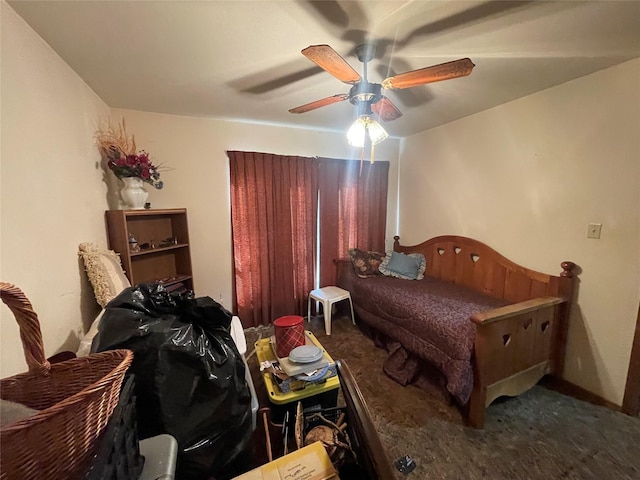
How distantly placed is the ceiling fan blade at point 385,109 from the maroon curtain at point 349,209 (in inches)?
49.7

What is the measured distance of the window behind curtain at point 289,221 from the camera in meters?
2.95

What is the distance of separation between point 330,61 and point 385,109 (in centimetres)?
73

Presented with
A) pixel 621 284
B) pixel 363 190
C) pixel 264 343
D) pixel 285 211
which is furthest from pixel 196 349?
pixel 363 190

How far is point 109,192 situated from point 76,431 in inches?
90.4

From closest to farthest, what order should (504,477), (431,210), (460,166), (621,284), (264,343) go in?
(504,477) → (621,284) → (264,343) → (460,166) → (431,210)

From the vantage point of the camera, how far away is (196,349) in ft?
3.19

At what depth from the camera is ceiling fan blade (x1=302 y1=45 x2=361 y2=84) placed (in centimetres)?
115

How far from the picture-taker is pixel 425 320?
6.96 feet

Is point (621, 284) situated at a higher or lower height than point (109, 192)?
lower

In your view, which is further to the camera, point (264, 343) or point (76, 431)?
point (264, 343)

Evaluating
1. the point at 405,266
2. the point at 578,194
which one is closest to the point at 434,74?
the point at 578,194

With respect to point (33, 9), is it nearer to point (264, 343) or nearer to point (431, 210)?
point (264, 343)

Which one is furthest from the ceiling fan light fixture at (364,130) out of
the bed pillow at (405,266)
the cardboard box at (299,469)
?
the bed pillow at (405,266)

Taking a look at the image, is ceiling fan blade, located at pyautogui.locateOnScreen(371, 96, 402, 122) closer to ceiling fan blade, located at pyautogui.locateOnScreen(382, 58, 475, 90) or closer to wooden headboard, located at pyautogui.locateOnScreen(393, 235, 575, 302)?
ceiling fan blade, located at pyautogui.locateOnScreen(382, 58, 475, 90)
